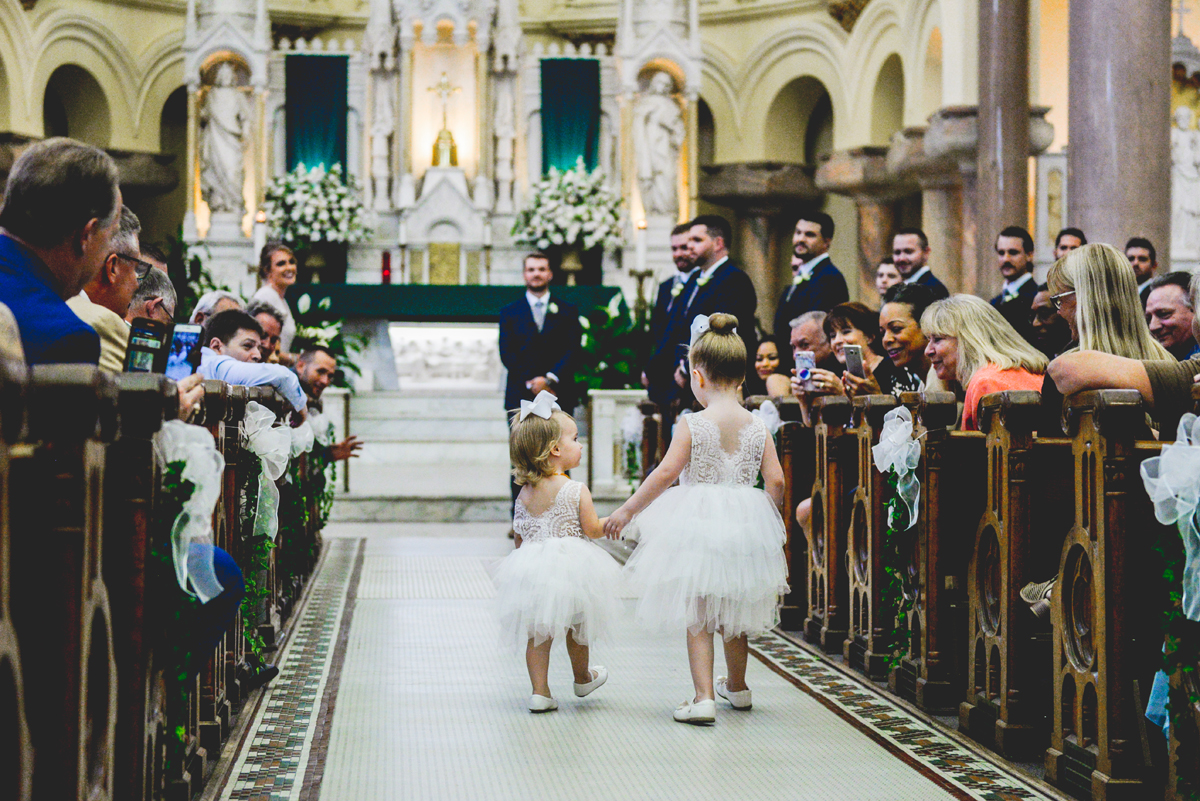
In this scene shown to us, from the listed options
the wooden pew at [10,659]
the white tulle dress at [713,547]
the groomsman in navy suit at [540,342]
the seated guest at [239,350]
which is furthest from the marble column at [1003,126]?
the wooden pew at [10,659]

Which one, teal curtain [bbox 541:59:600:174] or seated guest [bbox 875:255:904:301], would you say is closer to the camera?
seated guest [bbox 875:255:904:301]

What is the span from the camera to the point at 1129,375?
132 inches

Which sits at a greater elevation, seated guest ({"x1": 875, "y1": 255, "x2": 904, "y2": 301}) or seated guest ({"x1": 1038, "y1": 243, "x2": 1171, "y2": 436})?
seated guest ({"x1": 875, "y1": 255, "x2": 904, "y2": 301})

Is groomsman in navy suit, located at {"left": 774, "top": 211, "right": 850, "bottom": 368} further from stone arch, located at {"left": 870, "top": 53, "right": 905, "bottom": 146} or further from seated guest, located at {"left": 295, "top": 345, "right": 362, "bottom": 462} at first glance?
stone arch, located at {"left": 870, "top": 53, "right": 905, "bottom": 146}

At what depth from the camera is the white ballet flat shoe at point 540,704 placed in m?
4.05

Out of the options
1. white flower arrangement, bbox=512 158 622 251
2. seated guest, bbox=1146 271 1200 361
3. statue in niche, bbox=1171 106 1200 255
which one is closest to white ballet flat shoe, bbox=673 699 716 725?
seated guest, bbox=1146 271 1200 361

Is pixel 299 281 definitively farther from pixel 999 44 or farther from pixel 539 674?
pixel 539 674

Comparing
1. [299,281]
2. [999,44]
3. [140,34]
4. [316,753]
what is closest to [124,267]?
[316,753]

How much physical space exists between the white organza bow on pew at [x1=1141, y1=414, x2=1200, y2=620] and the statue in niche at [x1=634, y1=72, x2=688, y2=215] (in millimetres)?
12301

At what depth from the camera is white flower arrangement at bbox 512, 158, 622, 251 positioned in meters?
14.0

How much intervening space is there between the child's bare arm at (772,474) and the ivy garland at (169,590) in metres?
1.83

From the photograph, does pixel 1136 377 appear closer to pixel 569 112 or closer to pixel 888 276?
pixel 888 276

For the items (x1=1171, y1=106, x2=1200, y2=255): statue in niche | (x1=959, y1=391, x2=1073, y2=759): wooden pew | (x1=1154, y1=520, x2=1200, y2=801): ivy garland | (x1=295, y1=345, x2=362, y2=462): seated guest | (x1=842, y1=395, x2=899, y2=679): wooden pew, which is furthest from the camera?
(x1=1171, y1=106, x2=1200, y2=255): statue in niche

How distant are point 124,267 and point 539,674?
5.41 feet
